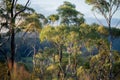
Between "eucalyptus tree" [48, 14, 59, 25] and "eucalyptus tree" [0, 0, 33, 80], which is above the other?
"eucalyptus tree" [0, 0, 33, 80]

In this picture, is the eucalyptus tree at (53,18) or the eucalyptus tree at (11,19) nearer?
the eucalyptus tree at (11,19)

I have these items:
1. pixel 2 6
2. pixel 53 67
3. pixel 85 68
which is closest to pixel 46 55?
pixel 53 67

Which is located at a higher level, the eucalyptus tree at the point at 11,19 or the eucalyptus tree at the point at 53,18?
the eucalyptus tree at the point at 11,19

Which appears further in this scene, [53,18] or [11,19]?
[53,18]

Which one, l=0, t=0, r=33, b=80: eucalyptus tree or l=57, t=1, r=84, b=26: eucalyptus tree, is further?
l=57, t=1, r=84, b=26: eucalyptus tree

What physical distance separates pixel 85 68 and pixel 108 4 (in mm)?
9480

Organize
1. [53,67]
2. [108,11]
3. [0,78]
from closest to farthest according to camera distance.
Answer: [0,78]
[108,11]
[53,67]

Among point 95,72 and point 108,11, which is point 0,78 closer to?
point 108,11

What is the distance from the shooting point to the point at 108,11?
1326 inches

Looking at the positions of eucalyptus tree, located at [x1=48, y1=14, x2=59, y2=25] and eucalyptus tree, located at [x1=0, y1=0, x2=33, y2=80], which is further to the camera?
eucalyptus tree, located at [x1=48, y1=14, x2=59, y2=25]

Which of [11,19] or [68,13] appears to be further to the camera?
[68,13]

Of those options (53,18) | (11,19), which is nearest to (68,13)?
(53,18)

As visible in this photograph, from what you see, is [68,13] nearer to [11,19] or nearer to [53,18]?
[53,18]

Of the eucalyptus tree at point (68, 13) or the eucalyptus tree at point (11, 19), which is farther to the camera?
the eucalyptus tree at point (68, 13)
